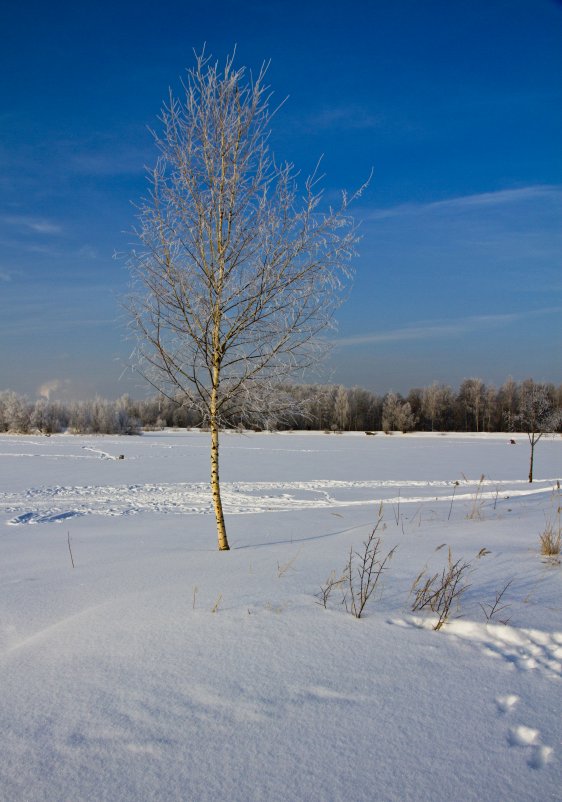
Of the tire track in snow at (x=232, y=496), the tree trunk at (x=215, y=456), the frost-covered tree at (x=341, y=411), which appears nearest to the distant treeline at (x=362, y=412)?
the frost-covered tree at (x=341, y=411)

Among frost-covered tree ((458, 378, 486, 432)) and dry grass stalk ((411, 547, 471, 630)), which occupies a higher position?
frost-covered tree ((458, 378, 486, 432))

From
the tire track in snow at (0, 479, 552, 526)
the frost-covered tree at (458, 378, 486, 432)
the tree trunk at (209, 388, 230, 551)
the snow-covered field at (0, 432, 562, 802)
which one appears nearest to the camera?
the snow-covered field at (0, 432, 562, 802)

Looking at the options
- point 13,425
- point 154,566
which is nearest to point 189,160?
point 154,566

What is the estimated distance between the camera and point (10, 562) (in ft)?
21.2

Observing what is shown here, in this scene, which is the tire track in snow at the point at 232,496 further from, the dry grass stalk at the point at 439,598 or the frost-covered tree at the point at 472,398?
the frost-covered tree at the point at 472,398

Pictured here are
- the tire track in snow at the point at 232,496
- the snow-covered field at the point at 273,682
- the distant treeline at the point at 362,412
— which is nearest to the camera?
the snow-covered field at the point at 273,682

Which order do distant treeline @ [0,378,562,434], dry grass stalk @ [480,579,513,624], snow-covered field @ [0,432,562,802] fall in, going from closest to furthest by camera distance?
snow-covered field @ [0,432,562,802]
dry grass stalk @ [480,579,513,624]
distant treeline @ [0,378,562,434]

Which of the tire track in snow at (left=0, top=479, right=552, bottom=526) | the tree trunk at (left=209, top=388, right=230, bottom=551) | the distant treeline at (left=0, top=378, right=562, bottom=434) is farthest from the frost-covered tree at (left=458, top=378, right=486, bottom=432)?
the tree trunk at (left=209, top=388, right=230, bottom=551)

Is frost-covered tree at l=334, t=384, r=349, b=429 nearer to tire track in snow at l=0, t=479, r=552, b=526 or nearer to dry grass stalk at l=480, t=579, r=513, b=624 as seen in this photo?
tire track in snow at l=0, t=479, r=552, b=526

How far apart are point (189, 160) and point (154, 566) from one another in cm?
485

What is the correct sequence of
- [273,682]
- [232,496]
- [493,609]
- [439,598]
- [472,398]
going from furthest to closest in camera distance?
[472,398], [232,496], [439,598], [493,609], [273,682]

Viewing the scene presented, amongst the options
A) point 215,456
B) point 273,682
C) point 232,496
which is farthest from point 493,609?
point 232,496

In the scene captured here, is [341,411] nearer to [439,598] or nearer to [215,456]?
[215,456]

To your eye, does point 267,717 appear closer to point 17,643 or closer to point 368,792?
point 368,792
